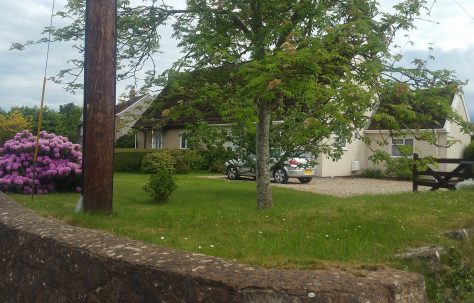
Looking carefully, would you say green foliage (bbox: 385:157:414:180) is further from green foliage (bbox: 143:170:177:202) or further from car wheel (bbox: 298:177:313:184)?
car wheel (bbox: 298:177:313:184)

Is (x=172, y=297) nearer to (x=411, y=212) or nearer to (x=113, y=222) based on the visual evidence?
(x=113, y=222)

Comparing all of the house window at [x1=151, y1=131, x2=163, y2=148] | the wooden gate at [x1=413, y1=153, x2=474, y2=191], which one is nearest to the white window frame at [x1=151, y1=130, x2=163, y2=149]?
the house window at [x1=151, y1=131, x2=163, y2=148]

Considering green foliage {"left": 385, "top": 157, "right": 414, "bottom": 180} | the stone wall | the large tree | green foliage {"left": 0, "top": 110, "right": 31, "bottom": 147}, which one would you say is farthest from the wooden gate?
green foliage {"left": 0, "top": 110, "right": 31, "bottom": 147}

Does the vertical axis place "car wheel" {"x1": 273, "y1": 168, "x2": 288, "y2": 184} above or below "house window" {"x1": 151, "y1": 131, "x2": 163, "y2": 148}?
below

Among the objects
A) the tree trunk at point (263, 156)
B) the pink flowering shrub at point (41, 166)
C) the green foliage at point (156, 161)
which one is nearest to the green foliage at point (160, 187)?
the pink flowering shrub at point (41, 166)

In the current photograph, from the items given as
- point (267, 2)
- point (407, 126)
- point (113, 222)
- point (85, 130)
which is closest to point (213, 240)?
point (113, 222)

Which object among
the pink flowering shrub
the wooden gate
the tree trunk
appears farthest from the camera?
the wooden gate

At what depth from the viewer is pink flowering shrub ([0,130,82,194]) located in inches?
547

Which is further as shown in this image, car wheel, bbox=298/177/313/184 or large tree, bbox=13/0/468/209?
car wheel, bbox=298/177/313/184

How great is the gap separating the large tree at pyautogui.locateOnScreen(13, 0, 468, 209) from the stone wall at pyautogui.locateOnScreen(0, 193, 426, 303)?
10.5 feet

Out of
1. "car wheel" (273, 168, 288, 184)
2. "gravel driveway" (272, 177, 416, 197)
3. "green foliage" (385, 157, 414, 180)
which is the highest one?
"green foliage" (385, 157, 414, 180)

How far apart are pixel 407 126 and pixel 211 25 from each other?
4289 mm

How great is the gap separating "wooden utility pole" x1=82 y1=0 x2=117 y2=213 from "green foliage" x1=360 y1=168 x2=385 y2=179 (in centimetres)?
2376

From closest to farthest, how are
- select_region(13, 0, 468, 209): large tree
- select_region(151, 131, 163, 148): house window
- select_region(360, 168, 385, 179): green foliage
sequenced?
select_region(13, 0, 468, 209): large tree → select_region(360, 168, 385, 179): green foliage → select_region(151, 131, 163, 148): house window
